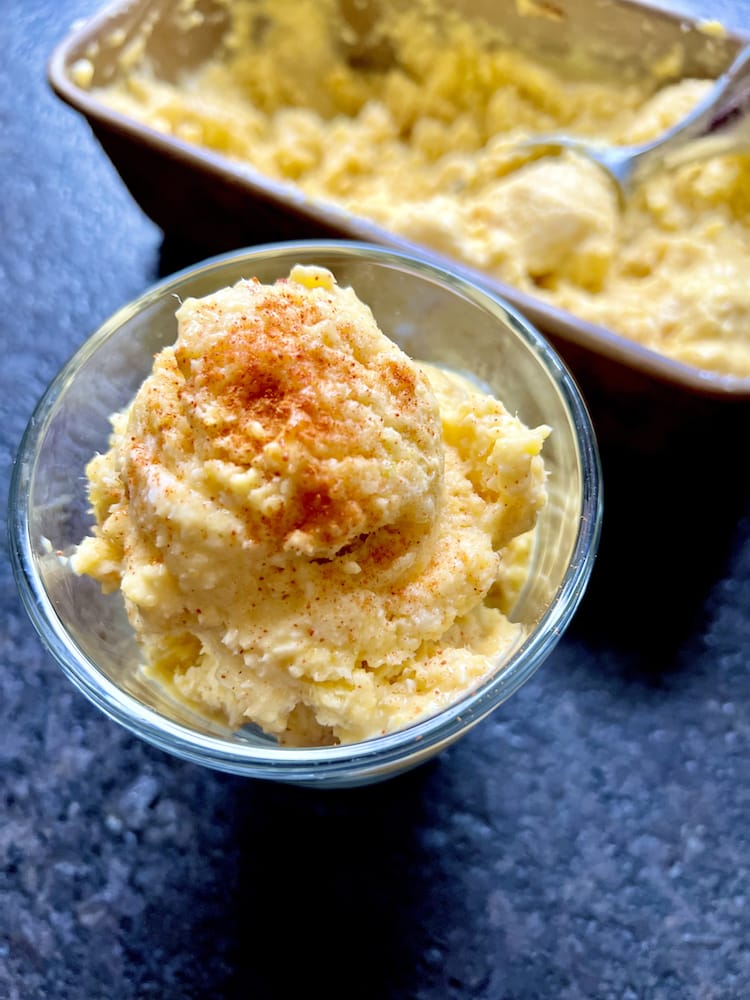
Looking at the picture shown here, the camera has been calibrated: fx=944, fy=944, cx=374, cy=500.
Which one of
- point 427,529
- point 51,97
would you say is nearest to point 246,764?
point 427,529

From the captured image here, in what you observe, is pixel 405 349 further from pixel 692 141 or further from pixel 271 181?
pixel 692 141

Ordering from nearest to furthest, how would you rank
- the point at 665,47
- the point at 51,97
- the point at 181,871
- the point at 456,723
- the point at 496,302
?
1. the point at 456,723
2. the point at 496,302
3. the point at 181,871
4. the point at 665,47
5. the point at 51,97

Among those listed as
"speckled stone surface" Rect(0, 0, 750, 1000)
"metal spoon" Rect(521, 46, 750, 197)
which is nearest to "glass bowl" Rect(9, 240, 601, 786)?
"speckled stone surface" Rect(0, 0, 750, 1000)

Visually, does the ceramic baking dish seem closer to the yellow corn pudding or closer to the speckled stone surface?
the yellow corn pudding

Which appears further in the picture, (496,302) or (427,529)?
(496,302)

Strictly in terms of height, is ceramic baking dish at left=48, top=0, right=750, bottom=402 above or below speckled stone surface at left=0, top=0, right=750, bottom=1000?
above

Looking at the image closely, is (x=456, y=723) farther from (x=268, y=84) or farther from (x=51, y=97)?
(x=51, y=97)

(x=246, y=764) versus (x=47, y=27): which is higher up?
(x=47, y=27)
